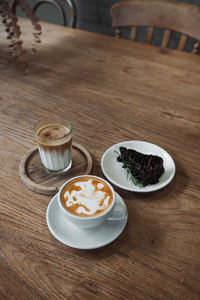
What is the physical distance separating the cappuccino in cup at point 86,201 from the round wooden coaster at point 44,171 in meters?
0.08

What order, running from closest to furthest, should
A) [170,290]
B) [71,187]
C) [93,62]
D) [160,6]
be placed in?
[170,290] → [71,187] → [93,62] → [160,6]

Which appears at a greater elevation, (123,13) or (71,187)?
(123,13)

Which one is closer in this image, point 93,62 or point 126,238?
point 126,238

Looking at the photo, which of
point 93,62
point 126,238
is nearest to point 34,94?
point 93,62

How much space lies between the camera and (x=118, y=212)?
1.81 ft

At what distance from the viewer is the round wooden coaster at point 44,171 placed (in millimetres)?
627

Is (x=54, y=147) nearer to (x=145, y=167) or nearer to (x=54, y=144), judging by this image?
(x=54, y=144)

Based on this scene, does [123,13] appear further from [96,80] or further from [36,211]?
[36,211]

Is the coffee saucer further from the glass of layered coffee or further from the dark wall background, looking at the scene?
the dark wall background

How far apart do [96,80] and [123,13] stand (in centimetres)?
58

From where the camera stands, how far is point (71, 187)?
566mm

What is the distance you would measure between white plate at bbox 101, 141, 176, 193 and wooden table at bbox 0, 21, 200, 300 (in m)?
0.02

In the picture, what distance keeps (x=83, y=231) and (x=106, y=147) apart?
0.30 metres

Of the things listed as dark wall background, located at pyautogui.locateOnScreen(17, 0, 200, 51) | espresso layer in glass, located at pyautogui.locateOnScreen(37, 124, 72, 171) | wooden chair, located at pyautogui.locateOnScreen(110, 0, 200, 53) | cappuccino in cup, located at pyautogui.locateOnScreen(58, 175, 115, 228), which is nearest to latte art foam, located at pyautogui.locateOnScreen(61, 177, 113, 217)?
cappuccino in cup, located at pyautogui.locateOnScreen(58, 175, 115, 228)
